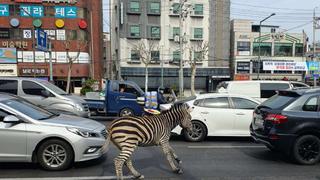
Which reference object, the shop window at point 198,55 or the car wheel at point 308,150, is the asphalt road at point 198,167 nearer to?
the car wheel at point 308,150

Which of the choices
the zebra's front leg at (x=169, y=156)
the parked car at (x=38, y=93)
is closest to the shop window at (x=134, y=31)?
the parked car at (x=38, y=93)

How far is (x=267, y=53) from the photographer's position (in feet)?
Answer: 182

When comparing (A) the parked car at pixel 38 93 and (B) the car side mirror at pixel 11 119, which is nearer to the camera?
(B) the car side mirror at pixel 11 119

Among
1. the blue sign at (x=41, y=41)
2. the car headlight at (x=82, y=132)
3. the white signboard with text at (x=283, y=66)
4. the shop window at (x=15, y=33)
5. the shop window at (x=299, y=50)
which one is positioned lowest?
the car headlight at (x=82, y=132)

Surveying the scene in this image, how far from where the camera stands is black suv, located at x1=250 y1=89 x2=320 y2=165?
7164mm

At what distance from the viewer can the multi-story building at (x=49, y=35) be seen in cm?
4703


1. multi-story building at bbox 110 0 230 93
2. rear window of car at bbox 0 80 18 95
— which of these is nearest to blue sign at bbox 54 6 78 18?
multi-story building at bbox 110 0 230 93

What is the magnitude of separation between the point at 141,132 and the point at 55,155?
1941mm

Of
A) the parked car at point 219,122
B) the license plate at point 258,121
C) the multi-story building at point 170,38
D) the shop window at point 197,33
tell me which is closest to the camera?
the license plate at point 258,121

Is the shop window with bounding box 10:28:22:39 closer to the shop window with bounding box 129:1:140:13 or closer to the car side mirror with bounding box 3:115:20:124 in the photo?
the shop window with bounding box 129:1:140:13

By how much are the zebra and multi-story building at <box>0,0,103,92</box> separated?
1629 inches

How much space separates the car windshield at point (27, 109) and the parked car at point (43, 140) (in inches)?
1.1

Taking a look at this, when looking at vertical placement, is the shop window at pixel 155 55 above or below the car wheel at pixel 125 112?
above

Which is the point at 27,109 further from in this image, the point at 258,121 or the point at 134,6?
the point at 134,6
